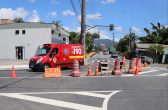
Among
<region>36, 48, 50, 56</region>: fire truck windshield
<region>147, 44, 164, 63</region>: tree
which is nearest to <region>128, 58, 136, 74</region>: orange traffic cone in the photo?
<region>36, 48, 50, 56</region>: fire truck windshield

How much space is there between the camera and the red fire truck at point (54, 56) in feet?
102

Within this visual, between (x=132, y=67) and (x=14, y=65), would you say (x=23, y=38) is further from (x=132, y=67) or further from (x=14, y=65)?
(x=132, y=67)

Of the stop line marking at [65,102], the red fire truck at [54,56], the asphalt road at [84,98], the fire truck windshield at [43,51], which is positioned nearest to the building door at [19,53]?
the red fire truck at [54,56]

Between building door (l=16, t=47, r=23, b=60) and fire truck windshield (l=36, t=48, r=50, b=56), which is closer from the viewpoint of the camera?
fire truck windshield (l=36, t=48, r=50, b=56)

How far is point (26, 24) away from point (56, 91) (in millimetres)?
57555

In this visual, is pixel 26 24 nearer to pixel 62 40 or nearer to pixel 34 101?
pixel 62 40

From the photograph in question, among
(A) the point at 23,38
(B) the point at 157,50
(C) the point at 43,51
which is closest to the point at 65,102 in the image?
(C) the point at 43,51

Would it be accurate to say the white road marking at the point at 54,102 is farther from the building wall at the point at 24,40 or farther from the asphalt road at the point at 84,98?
the building wall at the point at 24,40

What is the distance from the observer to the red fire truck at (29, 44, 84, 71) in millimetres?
31203

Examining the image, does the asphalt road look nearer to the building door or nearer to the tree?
the building door

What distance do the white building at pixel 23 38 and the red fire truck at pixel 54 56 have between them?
120 ft

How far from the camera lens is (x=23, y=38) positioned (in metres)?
71.3

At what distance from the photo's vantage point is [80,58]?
35000 millimetres

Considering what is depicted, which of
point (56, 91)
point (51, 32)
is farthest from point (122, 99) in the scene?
point (51, 32)
